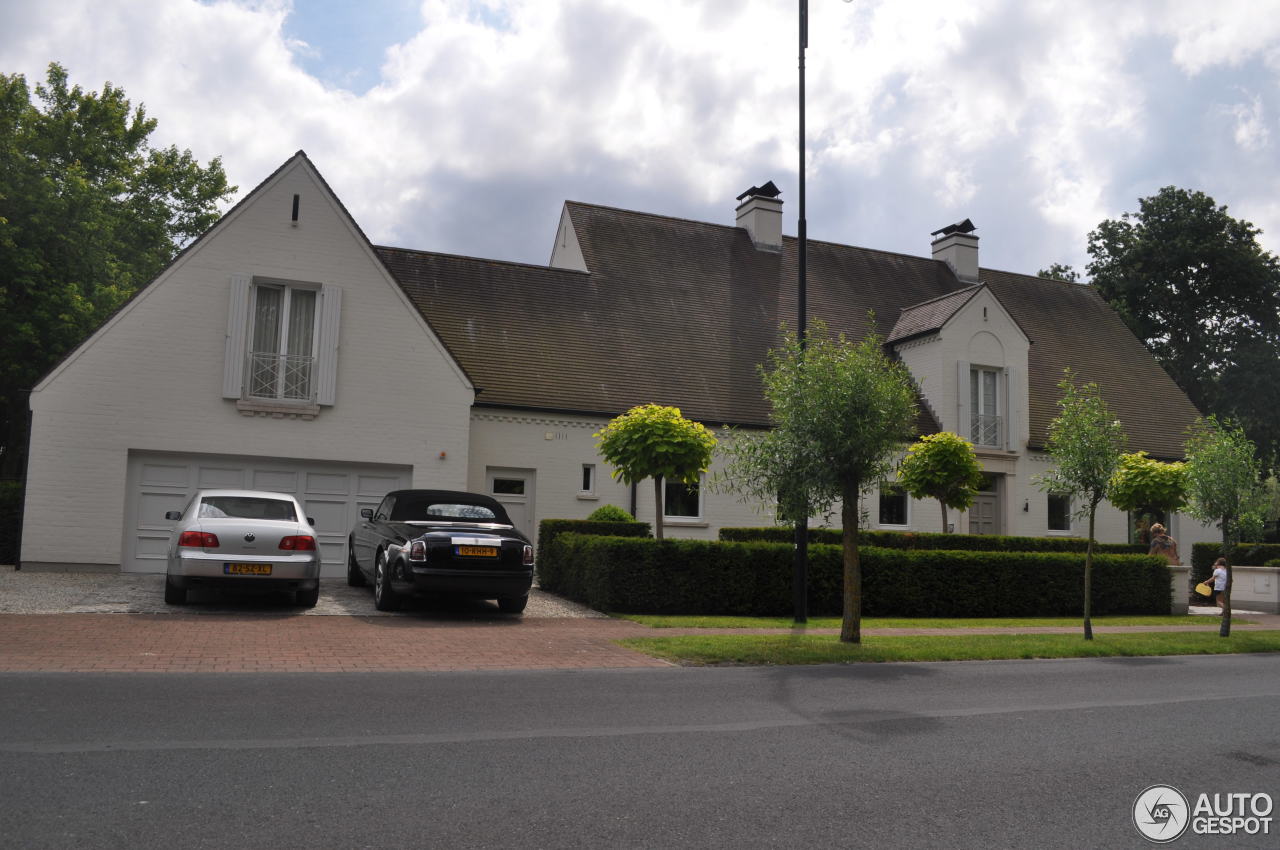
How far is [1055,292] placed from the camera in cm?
3522

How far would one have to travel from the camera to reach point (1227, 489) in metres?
16.7

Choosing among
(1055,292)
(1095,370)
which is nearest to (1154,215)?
(1055,292)

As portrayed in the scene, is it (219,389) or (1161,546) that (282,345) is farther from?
(1161,546)

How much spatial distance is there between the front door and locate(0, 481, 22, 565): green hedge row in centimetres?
2249

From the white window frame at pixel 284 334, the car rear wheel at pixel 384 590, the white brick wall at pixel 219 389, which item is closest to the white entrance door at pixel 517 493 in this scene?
the white brick wall at pixel 219 389

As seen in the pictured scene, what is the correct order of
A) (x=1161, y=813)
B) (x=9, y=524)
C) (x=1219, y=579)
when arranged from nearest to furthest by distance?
(x=1161, y=813), (x=9, y=524), (x=1219, y=579)

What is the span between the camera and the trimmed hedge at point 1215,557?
2664 cm

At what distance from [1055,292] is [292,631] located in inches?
1202

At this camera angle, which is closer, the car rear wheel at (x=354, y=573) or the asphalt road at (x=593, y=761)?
the asphalt road at (x=593, y=761)

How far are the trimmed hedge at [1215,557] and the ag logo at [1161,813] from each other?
78.8ft

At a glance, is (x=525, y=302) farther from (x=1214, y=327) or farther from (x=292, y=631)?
(x=1214, y=327)

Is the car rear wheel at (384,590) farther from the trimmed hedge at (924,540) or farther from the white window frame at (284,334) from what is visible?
the trimmed hedge at (924,540)

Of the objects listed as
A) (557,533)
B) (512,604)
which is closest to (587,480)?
(557,533)

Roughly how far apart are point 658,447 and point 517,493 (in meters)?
6.17
